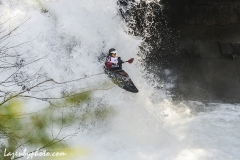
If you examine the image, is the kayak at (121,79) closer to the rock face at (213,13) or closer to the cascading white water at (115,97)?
the cascading white water at (115,97)

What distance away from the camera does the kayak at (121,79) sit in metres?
9.97

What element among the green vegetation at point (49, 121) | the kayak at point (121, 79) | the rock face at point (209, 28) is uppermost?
the rock face at point (209, 28)

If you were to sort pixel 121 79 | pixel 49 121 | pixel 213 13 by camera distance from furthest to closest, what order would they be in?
pixel 213 13 < pixel 121 79 < pixel 49 121

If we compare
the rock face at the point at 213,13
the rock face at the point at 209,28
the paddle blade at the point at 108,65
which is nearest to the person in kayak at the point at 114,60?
the paddle blade at the point at 108,65

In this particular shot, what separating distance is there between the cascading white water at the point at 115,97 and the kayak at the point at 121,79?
336 mm

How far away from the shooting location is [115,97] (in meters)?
10.4

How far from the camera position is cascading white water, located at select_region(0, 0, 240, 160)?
898cm

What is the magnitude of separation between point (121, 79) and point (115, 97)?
30.4 inches

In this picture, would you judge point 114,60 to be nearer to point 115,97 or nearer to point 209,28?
point 115,97

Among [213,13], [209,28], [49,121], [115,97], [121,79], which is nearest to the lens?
[49,121]

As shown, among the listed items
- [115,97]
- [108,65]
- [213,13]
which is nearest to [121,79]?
[108,65]

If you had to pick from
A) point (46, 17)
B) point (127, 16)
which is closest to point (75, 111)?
point (46, 17)

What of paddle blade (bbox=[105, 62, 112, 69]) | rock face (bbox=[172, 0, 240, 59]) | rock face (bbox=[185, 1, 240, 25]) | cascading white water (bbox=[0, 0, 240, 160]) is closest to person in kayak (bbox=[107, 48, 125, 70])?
paddle blade (bbox=[105, 62, 112, 69])

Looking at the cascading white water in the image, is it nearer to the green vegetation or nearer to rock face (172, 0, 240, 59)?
the green vegetation
